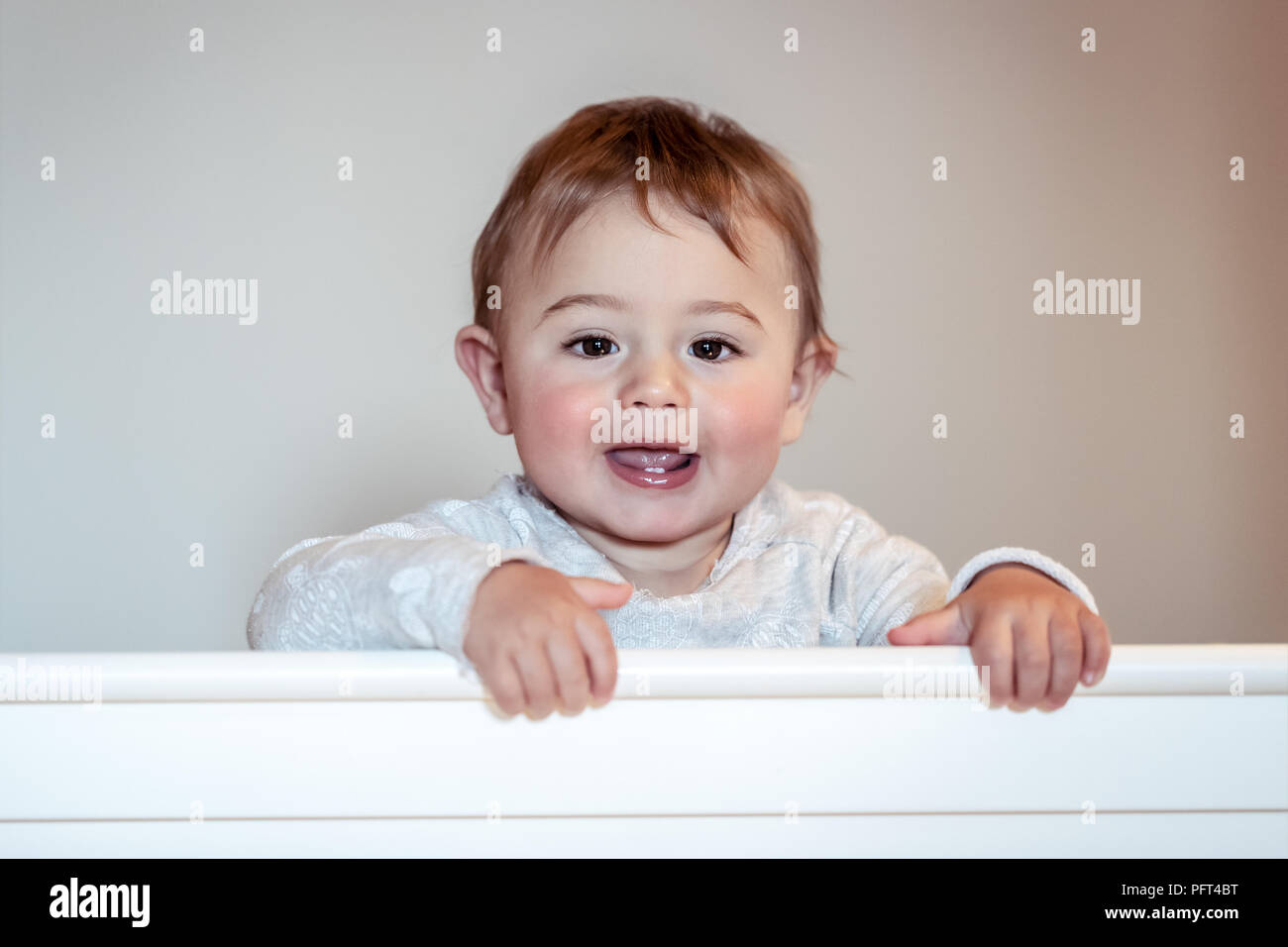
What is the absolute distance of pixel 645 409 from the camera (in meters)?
1.01

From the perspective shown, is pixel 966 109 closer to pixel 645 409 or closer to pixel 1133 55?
pixel 1133 55

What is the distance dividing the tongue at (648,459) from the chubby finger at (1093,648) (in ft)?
1.38

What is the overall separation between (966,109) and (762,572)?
3.62 ft

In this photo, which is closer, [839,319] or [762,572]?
[762,572]

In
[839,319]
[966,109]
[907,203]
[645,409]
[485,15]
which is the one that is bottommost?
[645,409]

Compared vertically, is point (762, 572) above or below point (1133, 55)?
below

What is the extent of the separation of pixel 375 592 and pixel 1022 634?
0.39 m

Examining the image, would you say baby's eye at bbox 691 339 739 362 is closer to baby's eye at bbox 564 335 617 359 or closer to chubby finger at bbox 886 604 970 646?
baby's eye at bbox 564 335 617 359

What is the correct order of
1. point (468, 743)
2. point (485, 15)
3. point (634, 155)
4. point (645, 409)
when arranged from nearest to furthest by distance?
1. point (468, 743)
2. point (645, 409)
3. point (634, 155)
4. point (485, 15)

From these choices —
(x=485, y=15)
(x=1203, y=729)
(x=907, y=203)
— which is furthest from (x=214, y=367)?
(x=1203, y=729)

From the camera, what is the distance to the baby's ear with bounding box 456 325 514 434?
117cm

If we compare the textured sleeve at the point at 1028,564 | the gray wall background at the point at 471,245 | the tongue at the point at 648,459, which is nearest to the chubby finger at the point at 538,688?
the textured sleeve at the point at 1028,564

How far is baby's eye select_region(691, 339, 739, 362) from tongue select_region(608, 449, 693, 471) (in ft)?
0.28

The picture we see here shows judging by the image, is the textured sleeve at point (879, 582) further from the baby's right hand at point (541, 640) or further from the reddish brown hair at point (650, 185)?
the baby's right hand at point (541, 640)
